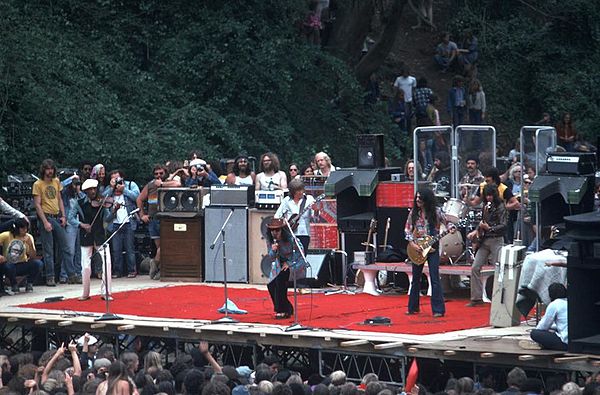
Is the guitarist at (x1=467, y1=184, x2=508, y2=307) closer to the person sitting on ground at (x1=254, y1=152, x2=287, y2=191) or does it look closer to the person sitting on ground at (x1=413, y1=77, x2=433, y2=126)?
the person sitting on ground at (x1=254, y1=152, x2=287, y2=191)

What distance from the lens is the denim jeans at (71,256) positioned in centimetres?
2348

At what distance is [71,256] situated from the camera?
23.7 m

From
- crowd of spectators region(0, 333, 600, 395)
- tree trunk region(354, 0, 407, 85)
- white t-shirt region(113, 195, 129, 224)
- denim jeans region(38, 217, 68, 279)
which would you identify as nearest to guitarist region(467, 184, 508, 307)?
crowd of spectators region(0, 333, 600, 395)

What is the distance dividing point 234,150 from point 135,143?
2.42 meters

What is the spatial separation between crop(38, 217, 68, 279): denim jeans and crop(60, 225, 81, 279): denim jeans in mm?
66

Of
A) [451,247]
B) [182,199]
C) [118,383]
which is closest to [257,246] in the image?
[182,199]

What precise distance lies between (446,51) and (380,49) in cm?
377

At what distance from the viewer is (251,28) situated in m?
30.8

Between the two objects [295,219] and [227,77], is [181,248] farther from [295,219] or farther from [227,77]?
[227,77]

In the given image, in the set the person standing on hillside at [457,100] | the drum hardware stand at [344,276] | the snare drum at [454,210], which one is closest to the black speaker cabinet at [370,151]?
the drum hardware stand at [344,276]

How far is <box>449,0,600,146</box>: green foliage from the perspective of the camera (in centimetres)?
3578

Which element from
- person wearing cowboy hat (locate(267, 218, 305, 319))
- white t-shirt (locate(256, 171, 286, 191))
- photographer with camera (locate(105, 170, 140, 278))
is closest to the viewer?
person wearing cowboy hat (locate(267, 218, 305, 319))

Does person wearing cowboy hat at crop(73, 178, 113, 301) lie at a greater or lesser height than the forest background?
lesser

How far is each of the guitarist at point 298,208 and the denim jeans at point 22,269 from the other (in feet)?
12.3
